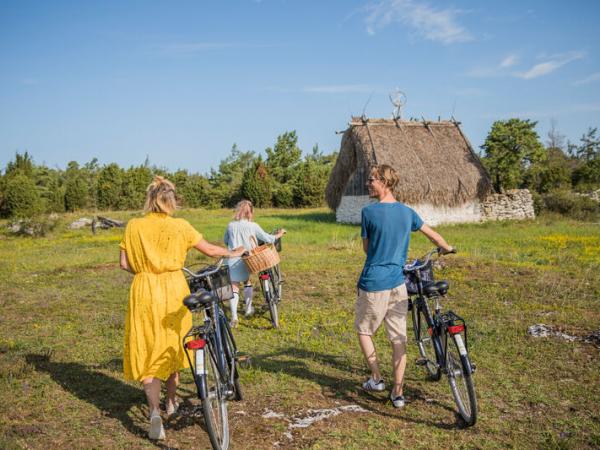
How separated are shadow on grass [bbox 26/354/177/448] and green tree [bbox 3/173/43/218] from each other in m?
30.8

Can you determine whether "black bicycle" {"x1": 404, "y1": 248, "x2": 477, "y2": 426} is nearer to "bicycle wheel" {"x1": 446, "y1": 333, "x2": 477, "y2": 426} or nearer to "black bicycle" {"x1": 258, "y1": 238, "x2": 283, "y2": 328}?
"bicycle wheel" {"x1": 446, "y1": 333, "x2": 477, "y2": 426}

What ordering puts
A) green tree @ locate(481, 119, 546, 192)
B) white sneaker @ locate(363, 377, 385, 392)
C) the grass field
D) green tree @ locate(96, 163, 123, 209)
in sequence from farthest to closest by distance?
green tree @ locate(96, 163, 123, 209) → green tree @ locate(481, 119, 546, 192) → white sneaker @ locate(363, 377, 385, 392) → the grass field

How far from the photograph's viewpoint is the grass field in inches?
164

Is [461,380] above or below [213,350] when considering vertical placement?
below

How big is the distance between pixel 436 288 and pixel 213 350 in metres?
1.97

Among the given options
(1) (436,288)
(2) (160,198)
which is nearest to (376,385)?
(1) (436,288)

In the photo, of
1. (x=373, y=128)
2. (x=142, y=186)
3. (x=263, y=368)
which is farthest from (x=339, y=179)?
(x=263, y=368)

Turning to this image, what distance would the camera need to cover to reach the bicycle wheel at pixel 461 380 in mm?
3949

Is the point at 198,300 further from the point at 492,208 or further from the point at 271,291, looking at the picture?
the point at 492,208

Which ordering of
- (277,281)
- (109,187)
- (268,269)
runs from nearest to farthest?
(268,269) → (277,281) → (109,187)

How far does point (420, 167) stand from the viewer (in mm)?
23875

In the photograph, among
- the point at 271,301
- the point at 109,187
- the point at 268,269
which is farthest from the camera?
the point at 109,187

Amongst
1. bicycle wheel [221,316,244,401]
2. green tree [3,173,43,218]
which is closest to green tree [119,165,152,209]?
green tree [3,173,43,218]

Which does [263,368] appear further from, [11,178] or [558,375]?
[11,178]
